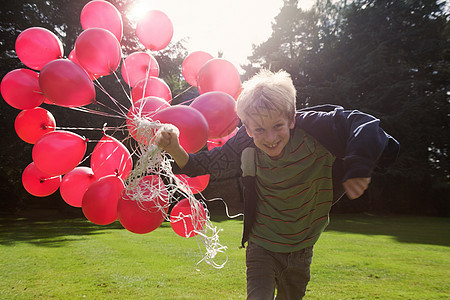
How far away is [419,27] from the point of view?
17.7 m

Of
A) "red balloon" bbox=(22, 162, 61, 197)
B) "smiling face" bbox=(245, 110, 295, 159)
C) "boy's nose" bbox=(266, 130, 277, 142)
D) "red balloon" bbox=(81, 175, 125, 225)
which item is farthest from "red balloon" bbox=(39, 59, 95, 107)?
"boy's nose" bbox=(266, 130, 277, 142)

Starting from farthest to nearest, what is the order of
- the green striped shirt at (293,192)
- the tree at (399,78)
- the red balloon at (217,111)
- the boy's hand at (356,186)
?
the tree at (399,78) < the red balloon at (217,111) < the green striped shirt at (293,192) < the boy's hand at (356,186)

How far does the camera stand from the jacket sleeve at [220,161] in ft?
6.75

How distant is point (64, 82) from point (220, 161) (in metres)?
1.32

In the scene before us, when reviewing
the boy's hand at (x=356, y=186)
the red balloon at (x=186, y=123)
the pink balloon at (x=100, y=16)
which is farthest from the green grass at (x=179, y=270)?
the pink balloon at (x=100, y=16)

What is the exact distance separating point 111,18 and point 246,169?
207 centimetres

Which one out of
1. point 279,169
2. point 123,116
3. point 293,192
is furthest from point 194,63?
point 293,192

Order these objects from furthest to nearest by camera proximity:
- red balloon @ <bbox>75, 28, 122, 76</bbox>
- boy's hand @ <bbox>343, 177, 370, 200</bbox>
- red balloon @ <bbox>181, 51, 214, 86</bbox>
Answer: red balloon @ <bbox>181, 51, 214, 86</bbox>, red balloon @ <bbox>75, 28, 122, 76</bbox>, boy's hand @ <bbox>343, 177, 370, 200</bbox>

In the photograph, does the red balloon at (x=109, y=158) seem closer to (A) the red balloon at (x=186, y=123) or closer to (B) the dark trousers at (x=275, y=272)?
(A) the red balloon at (x=186, y=123)

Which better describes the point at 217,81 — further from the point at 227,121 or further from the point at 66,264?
the point at 66,264

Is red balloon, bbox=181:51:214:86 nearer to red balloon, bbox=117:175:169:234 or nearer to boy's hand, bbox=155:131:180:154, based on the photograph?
red balloon, bbox=117:175:169:234

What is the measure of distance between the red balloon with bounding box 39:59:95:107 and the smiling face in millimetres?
1370

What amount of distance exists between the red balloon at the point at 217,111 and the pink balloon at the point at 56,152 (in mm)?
1001

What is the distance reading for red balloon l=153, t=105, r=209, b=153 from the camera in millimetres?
2102
